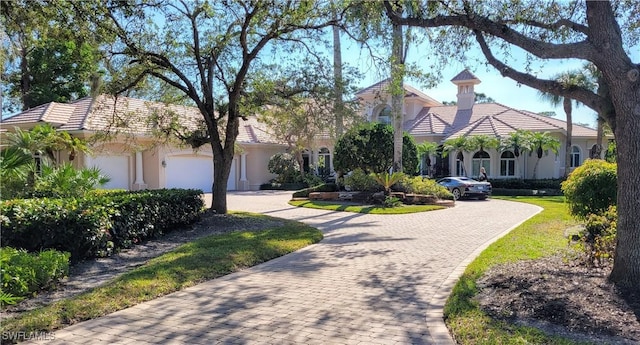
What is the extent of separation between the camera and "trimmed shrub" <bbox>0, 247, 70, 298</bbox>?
238 inches

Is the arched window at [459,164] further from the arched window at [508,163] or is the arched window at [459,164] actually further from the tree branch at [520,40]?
the tree branch at [520,40]

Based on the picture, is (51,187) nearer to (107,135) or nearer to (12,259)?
(107,135)

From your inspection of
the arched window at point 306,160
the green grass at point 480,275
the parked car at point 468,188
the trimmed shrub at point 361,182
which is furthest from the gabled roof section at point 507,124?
the green grass at point 480,275

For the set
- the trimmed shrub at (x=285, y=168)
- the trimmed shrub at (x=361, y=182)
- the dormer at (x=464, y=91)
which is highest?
the dormer at (x=464, y=91)

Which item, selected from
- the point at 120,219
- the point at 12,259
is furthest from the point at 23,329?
the point at 120,219

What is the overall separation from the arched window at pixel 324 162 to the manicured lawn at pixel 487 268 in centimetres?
2303

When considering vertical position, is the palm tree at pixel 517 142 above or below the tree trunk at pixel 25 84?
below

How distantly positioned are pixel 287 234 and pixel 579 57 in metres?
7.79

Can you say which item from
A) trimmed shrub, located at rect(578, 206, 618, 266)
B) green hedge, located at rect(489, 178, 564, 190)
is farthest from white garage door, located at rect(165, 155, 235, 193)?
trimmed shrub, located at rect(578, 206, 618, 266)

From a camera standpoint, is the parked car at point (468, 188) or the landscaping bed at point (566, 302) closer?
the landscaping bed at point (566, 302)

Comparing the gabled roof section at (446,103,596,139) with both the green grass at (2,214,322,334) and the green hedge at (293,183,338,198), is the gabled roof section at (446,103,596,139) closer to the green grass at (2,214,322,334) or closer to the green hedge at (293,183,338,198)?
the green hedge at (293,183,338,198)

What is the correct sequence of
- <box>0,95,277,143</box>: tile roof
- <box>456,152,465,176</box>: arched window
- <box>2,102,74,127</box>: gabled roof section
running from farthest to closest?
<box>456,152,465,176</box>: arched window → <box>2,102,74,127</box>: gabled roof section → <box>0,95,277,143</box>: tile roof

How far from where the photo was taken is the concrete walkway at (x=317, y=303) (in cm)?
506

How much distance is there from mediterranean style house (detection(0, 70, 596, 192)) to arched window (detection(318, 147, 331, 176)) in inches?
1.2
